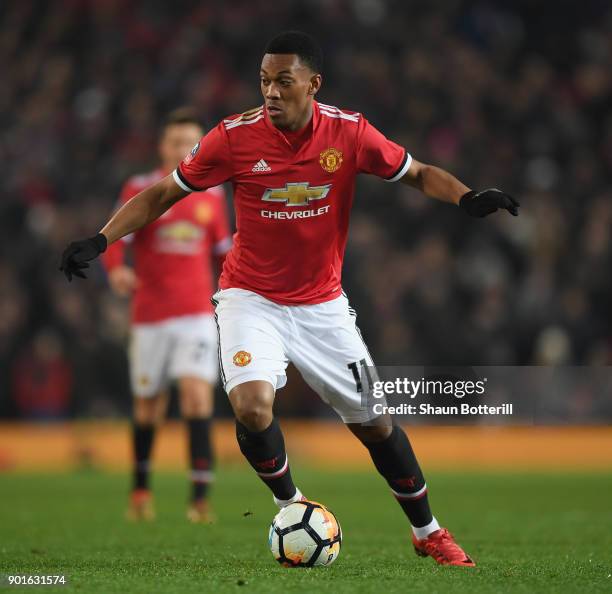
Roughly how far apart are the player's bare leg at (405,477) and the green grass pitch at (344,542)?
4.1 inches

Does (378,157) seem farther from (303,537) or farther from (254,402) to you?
(303,537)

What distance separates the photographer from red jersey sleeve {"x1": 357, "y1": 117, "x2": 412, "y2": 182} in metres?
5.47

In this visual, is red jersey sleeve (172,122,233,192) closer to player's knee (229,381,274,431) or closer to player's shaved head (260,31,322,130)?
player's shaved head (260,31,322,130)

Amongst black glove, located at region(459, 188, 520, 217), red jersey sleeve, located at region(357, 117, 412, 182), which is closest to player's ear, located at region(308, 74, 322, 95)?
red jersey sleeve, located at region(357, 117, 412, 182)

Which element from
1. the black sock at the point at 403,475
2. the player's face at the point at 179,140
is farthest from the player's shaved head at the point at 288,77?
the player's face at the point at 179,140

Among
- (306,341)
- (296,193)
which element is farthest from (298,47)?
(306,341)

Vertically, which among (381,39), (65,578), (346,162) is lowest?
(65,578)

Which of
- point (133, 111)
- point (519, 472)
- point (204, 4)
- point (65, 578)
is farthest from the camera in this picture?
point (204, 4)

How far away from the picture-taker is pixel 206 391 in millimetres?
8492

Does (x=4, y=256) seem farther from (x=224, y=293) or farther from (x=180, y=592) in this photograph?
(x=180, y=592)

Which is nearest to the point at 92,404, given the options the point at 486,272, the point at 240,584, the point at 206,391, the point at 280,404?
the point at 280,404

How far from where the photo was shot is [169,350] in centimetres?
862

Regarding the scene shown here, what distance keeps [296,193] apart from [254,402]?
97 centimetres

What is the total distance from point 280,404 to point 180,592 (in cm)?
996
